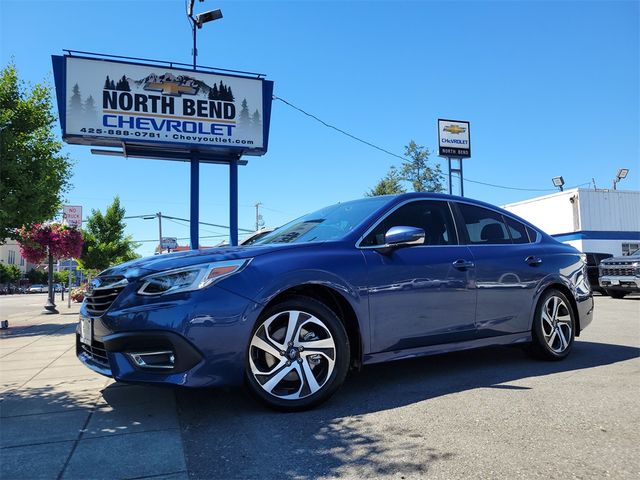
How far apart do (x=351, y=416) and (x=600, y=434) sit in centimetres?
159

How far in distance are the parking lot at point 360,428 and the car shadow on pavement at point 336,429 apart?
0.01m

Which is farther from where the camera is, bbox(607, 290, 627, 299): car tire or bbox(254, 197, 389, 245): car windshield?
bbox(607, 290, 627, 299): car tire

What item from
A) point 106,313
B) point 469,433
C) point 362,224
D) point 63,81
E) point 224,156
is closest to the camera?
point 469,433

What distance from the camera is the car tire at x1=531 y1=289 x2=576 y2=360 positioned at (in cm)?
504

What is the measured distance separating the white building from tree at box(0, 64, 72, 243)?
2349 cm

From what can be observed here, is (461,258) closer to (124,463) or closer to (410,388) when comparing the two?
(410,388)

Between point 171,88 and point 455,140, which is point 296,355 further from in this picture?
point 455,140

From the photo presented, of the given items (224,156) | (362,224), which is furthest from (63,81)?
(362,224)

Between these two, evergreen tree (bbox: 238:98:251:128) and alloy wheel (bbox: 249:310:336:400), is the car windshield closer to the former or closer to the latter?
alloy wheel (bbox: 249:310:336:400)

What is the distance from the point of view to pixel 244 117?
1270 cm

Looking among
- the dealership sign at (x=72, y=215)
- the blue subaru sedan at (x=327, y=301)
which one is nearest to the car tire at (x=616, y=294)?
the blue subaru sedan at (x=327, y=301)

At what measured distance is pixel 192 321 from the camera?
3.21 meters

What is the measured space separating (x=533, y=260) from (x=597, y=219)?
26.2 metres

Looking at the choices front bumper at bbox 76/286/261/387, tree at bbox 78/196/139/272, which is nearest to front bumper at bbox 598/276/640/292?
front bumper at bbox 76/286/261/387
